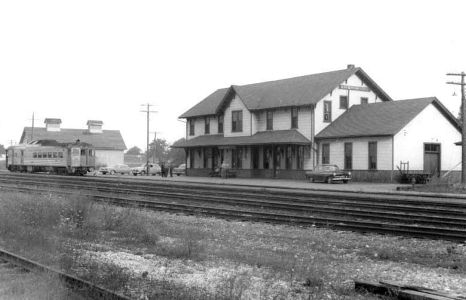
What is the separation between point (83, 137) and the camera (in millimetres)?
86938

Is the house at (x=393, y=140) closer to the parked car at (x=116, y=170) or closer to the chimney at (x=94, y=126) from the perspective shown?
the parked car at (x=116, y=170)

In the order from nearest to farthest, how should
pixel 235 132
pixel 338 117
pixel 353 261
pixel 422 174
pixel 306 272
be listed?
pixel 306 272, pixel 353 261, pixel 422 174, pixel 338 117, pixel 235 132

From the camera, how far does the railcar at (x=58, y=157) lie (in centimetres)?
4484

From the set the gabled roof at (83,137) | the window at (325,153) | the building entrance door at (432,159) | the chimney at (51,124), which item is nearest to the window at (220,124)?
the window at (325,153)

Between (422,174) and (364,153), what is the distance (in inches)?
163

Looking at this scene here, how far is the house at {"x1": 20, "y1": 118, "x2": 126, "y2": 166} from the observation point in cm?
8562

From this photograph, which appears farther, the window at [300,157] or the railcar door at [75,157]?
the railcar door at [75,157]

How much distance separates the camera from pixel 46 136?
282 feet

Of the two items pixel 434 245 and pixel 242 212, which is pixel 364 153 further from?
pixel 434 245

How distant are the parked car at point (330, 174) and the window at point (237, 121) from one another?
11678mm

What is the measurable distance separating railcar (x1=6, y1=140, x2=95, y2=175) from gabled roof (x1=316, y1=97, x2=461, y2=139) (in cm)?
1948

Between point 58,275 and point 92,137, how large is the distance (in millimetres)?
82347

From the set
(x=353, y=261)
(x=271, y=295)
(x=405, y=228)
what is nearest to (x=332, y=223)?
(x=405, y=228)

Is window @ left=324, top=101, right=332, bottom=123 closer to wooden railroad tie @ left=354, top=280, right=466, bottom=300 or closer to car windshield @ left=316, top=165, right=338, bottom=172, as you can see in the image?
car windshield @ left=316, top=165, right=338, bottom=172
